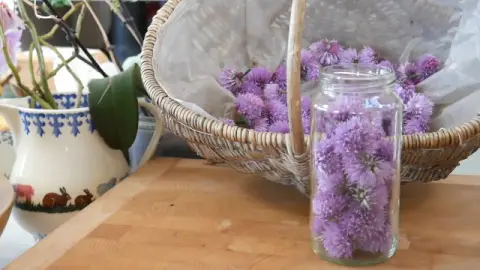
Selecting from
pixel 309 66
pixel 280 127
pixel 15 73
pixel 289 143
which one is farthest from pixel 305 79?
pixel 15 73

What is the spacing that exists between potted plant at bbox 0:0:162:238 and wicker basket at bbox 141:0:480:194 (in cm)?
8

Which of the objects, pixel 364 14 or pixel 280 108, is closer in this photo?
pixel 280 108

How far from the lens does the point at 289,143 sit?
592 mm

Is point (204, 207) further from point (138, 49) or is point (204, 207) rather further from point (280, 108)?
point (138, 49)

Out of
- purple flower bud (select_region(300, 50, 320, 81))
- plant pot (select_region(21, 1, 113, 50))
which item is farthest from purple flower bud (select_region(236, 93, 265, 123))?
plant pot (select_region(21, 1, 113, 50))

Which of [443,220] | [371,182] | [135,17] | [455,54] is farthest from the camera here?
[135,17]

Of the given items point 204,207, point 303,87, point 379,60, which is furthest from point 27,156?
point 379,60

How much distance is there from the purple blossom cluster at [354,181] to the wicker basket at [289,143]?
3 centimetres

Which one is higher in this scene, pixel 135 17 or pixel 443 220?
pixel 135 17

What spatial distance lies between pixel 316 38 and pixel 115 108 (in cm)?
30

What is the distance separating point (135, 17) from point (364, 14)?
1.34 feet

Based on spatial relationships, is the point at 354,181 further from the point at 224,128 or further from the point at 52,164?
the point at 52,164

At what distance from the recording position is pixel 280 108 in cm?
76

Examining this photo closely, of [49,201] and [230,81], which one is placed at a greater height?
[230,81]
